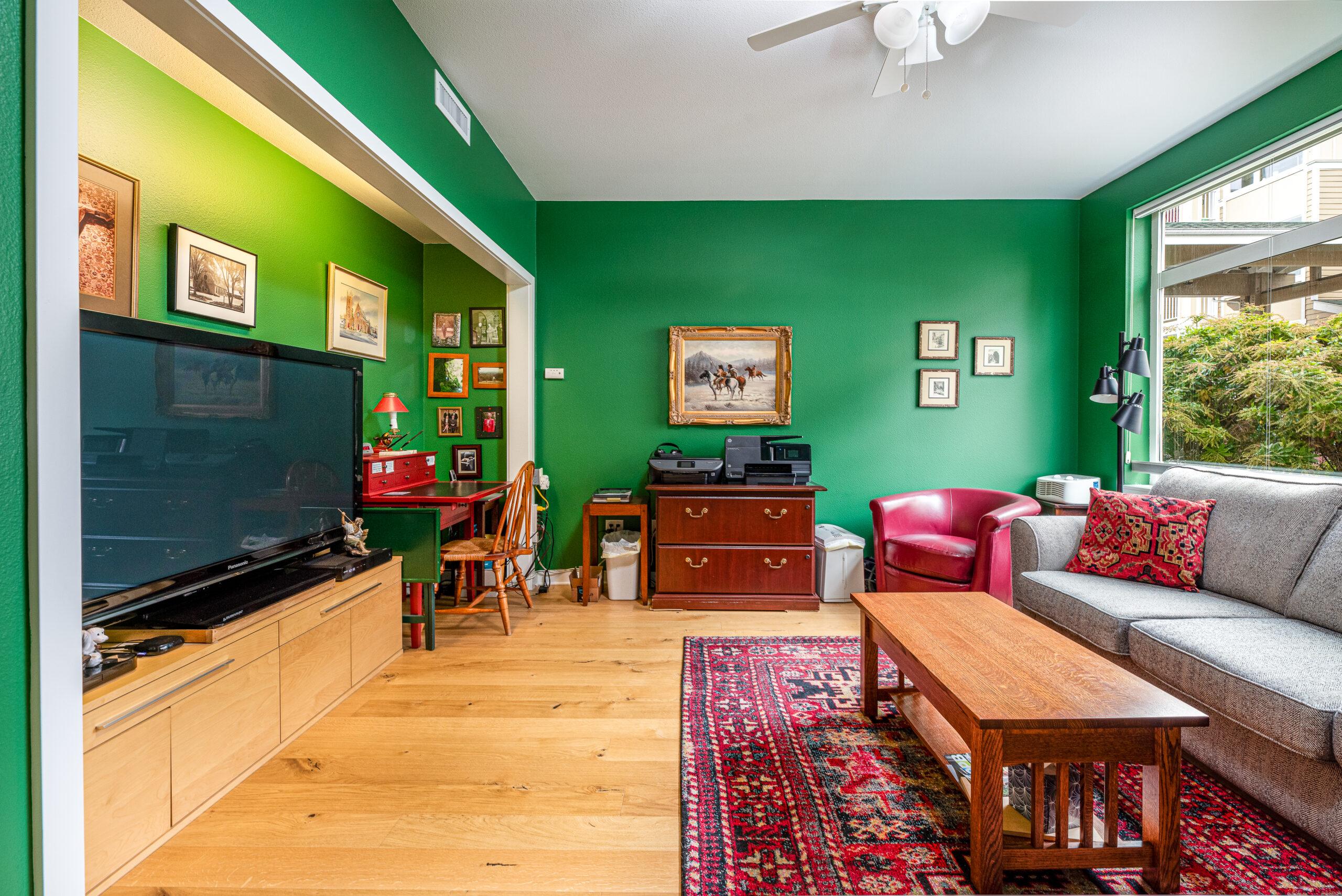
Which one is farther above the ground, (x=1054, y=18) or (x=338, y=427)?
(x=1054, y=18)

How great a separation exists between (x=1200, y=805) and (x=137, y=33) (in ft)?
14.3

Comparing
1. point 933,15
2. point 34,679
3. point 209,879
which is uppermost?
point 933,15

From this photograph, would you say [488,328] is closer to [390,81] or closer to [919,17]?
[390,81]

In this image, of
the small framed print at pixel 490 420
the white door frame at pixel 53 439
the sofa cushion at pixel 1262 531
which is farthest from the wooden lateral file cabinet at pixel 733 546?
the white door frame at pixel 53 439

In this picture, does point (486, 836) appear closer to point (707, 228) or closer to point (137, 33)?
point (137, 33)

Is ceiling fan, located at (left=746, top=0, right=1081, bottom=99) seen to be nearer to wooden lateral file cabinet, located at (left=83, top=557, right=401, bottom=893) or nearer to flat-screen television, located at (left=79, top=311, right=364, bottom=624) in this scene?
flat-screen television, located at (left=79, top=311, right=364, bottom=624)

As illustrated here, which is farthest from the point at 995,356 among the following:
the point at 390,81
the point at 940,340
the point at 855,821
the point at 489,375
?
the point at 390,81

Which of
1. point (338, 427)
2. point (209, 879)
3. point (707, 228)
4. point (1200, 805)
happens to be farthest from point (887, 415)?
point (209, 879)

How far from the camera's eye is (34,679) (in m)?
0.93

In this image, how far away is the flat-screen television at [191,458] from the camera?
1.43 metres

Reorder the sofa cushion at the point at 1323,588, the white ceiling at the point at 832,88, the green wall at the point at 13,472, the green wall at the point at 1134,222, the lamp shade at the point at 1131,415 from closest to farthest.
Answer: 1. the green wall at the point at 13,472
2. the sofa cushion at the point at 1323,588
3. the white ceiling at the point at 832,88
4. the green wall at the point at 1134,222
5. the lamp shade at the point at 1131,415

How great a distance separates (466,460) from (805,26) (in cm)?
333

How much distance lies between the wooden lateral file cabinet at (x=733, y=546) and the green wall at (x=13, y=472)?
2.78 meters

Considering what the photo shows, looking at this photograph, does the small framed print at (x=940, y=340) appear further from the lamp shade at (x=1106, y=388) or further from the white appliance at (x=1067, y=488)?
the white appliance at (x=1067, y=488)
